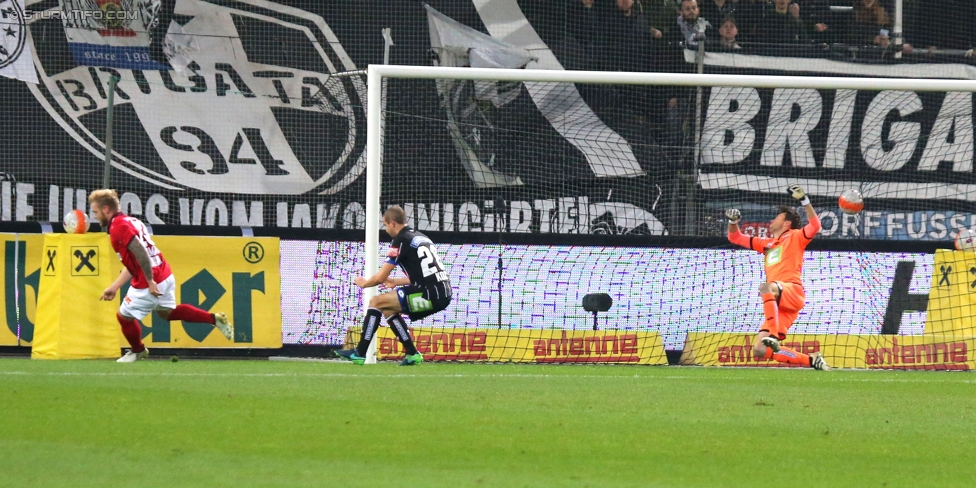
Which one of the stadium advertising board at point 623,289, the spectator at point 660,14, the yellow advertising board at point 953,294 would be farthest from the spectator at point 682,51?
the yellow advertising board at point 953,294

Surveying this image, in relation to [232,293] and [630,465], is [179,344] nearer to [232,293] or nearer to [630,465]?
[232,293]

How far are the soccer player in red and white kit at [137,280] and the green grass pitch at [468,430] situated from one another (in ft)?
3.94

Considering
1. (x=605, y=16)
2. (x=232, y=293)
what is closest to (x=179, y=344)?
(x=232, y=293)

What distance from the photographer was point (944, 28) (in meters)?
18.8

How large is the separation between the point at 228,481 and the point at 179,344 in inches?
311

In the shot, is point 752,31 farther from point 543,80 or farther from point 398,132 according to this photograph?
point 543,80

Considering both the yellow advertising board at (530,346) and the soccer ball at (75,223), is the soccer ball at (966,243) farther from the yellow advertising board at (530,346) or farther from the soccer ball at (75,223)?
the soccer ball at (75,223)

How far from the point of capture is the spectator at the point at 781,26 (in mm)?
18484

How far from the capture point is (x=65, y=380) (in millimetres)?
8859

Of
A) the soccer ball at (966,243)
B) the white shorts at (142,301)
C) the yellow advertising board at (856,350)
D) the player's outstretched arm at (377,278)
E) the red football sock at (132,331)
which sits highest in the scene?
the soccer ball at (966,243)

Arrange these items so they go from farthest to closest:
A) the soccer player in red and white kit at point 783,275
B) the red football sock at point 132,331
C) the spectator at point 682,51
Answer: the spectator at point 682,51 < the soccer player in red and white kit at point 783,275 < the red football sock at point 132,331

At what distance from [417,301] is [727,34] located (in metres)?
9.33

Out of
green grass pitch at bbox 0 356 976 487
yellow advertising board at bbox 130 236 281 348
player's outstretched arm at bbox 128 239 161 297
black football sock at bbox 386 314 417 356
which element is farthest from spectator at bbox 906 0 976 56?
player's outstretched arm at bbox 128 239 161 297

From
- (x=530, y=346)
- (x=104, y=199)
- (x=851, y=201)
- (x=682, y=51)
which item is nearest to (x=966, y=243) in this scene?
(x=851, y=201)
